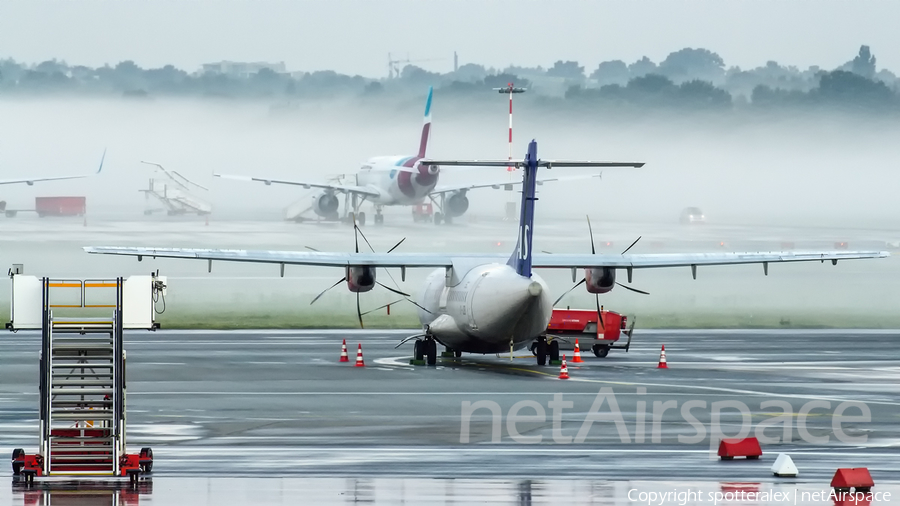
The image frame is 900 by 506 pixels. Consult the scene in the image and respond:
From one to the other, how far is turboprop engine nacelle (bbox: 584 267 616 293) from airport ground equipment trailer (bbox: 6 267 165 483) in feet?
73.5

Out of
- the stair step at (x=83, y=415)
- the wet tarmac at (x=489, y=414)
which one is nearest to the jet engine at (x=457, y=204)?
the wet tarmac at (x=489, y=414)

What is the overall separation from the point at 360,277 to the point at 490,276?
532 cm

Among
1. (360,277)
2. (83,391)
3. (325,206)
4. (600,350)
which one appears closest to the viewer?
(83,391)

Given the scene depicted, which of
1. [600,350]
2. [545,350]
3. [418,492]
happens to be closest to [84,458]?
[418,492]

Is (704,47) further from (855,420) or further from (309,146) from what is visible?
(855,420)

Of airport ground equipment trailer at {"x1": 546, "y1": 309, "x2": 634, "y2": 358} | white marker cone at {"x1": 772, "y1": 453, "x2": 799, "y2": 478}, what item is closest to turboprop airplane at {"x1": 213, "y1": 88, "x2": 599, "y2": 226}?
airport ground equipment trailer at {"x1": 546, "y1": 309, "x2": 634, "y2": 358}

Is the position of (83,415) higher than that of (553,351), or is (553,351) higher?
(83,415)

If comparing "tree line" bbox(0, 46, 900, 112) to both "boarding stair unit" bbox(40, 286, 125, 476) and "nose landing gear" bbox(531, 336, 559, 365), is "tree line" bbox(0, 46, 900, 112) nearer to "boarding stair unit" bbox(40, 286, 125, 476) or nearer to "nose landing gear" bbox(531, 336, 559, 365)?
"nose landing gear" bbox(531, 336, 559, 365)

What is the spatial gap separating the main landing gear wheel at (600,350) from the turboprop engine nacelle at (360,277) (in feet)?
27.1

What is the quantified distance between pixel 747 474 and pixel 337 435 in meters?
7.44

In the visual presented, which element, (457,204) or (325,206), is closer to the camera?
(325,206)

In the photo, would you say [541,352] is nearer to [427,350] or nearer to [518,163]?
[427,350]
